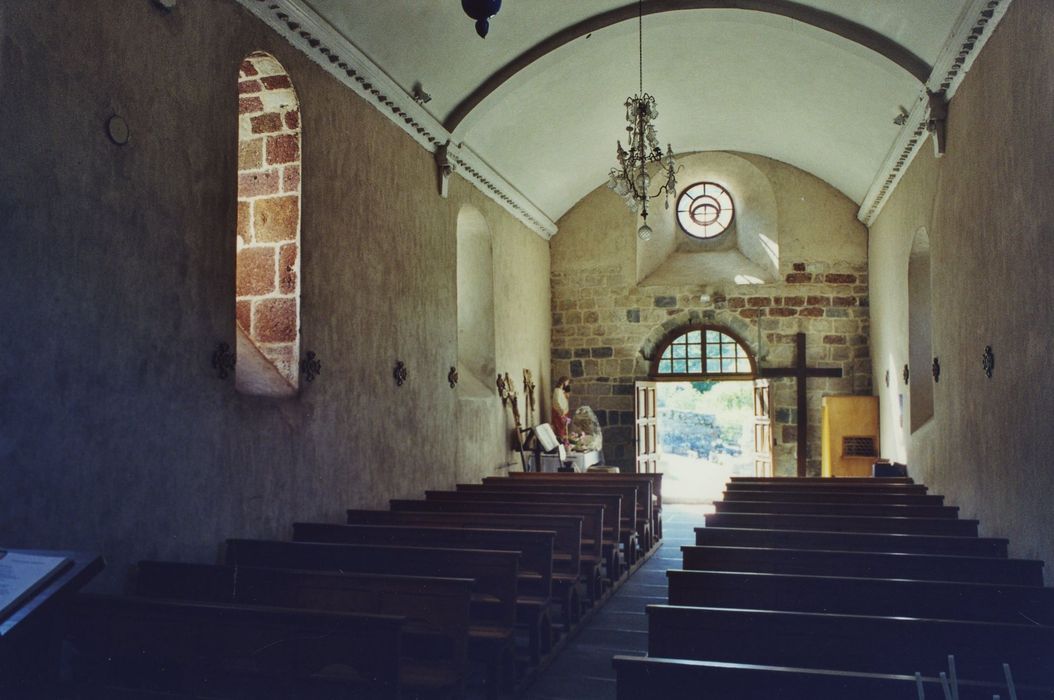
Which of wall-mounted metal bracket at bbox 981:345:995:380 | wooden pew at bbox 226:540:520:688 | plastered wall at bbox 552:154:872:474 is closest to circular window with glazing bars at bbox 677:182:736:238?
plastered wall at bbox 552:154:872:474

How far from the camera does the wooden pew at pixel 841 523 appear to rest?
17.7 ft

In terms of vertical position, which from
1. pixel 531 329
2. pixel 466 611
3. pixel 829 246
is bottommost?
pixel 466 611

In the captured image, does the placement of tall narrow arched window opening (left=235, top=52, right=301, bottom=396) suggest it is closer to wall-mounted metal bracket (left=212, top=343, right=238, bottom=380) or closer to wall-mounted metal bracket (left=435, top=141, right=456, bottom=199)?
wall-mounted metal bracket (left=212, top=343, right=238, bottom=380)

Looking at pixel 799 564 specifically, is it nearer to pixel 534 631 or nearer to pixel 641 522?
pixel 534 631

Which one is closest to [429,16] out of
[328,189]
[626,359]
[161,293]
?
[328,189]

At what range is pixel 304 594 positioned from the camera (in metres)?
3.64

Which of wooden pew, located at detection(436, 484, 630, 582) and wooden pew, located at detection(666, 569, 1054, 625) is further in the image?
wooden pew, located at detection(436, 484, 630, 582)

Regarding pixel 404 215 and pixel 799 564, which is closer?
pixel 799 564

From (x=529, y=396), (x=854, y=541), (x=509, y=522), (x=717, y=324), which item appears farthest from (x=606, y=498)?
(x=717, y=324)

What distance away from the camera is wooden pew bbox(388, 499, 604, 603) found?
5.62 metres

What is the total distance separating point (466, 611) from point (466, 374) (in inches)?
252

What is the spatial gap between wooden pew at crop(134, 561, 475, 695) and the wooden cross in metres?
9.13

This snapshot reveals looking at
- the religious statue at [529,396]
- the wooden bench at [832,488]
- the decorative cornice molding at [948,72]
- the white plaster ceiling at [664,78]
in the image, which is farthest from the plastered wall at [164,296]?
the decorative cornice molding at [948,72]

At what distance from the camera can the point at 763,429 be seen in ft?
39.6
